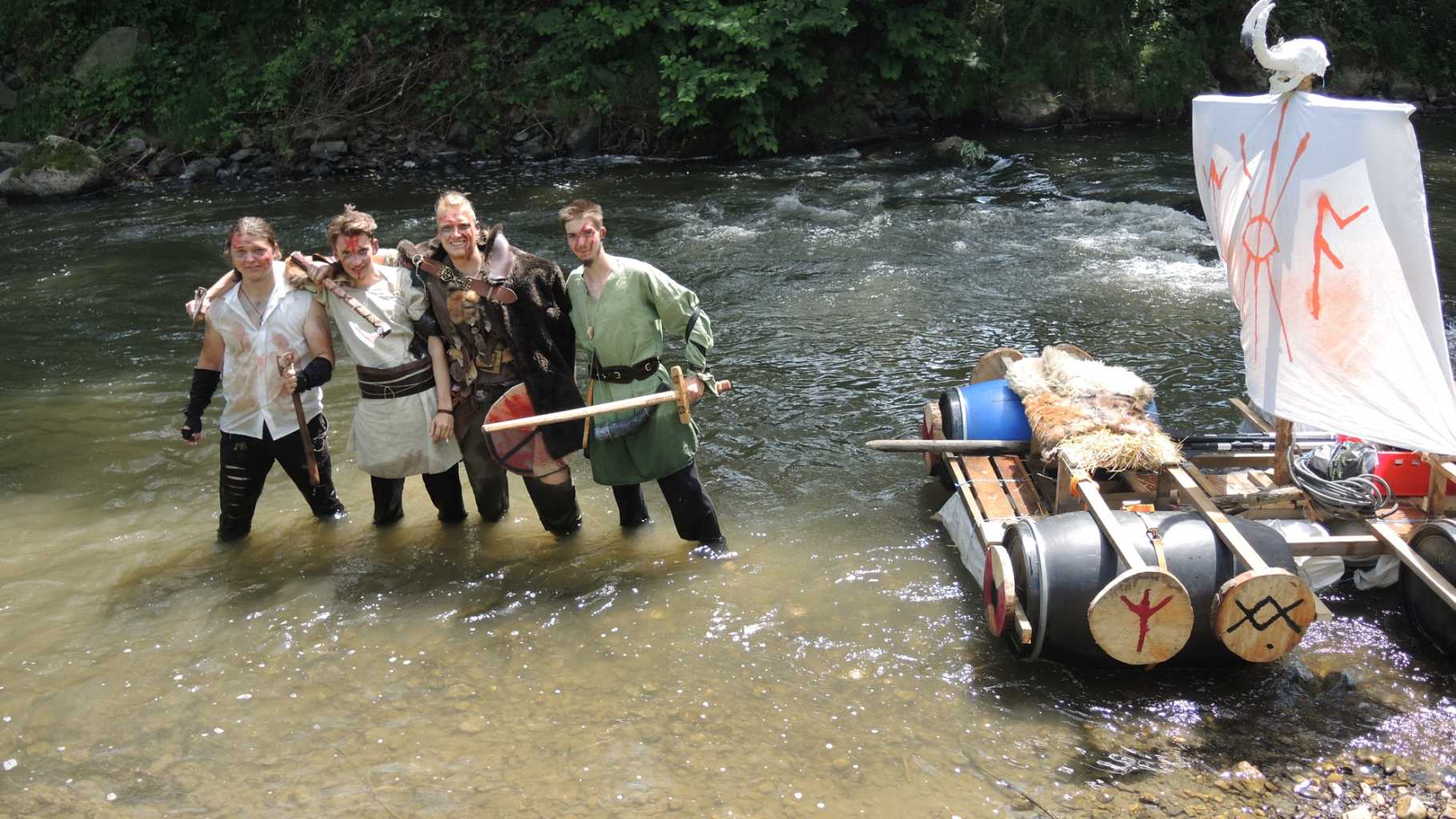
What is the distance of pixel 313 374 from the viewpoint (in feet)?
17.2

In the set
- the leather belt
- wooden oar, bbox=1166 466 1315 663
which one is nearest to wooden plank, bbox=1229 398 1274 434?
wooden oar, bbox=1166 466 1315 663

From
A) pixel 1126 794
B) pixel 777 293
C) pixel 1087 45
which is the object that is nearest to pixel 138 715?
pixel 1126 794

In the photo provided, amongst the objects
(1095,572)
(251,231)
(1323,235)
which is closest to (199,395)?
(251,231)

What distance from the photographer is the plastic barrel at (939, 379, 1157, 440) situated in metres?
5.93

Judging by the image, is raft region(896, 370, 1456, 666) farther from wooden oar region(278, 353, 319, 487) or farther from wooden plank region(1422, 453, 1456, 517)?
wooden oar region(278, 353, 319, 487)

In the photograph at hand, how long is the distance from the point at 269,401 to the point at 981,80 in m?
14.4

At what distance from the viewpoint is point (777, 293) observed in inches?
Result: 408

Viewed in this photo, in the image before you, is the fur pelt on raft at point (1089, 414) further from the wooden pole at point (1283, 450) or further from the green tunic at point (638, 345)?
the green tunic at point (638, 345)

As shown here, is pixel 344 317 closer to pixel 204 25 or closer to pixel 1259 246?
pixel 1259 246

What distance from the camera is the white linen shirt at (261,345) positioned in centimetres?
523

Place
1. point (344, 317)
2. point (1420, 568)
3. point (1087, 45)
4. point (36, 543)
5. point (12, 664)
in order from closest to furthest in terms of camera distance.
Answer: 1. point (1420, 568)
2. point (12, 664)
3. point (344, 317)
4. point (36, 543)
5. point (1087, 45)

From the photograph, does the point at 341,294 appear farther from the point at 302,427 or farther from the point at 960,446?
the point at 960,446

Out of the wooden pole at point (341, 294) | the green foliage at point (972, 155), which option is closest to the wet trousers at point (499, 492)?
the wooden pole at point (341, 294)

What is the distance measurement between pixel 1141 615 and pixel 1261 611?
0.41m
